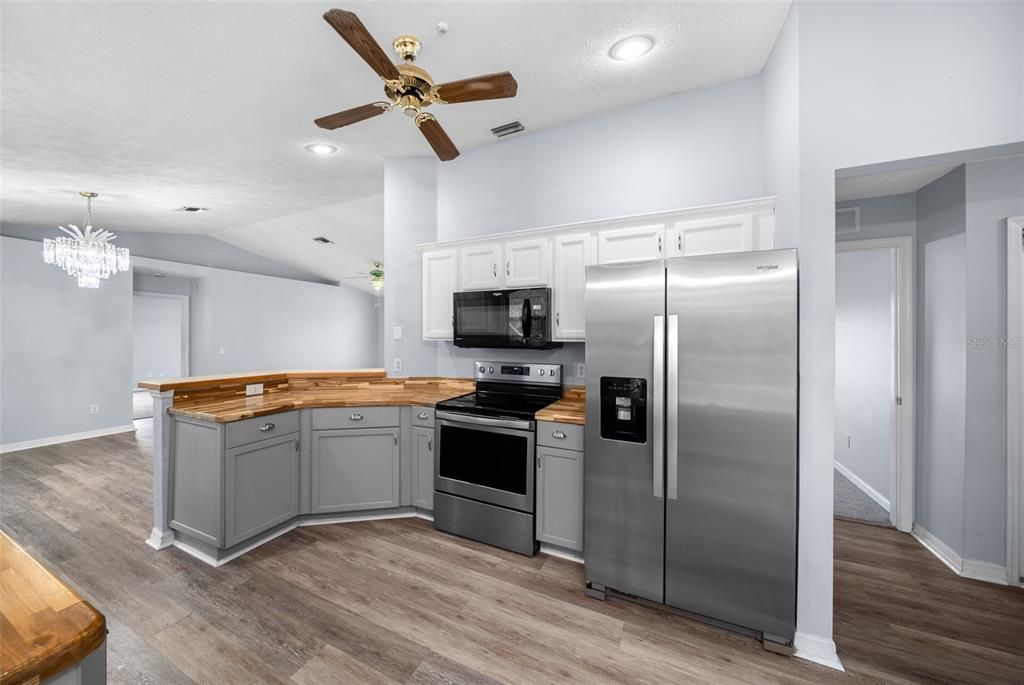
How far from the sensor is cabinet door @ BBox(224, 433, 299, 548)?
254 centimetres

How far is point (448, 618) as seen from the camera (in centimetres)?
208

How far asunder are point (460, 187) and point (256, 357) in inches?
250

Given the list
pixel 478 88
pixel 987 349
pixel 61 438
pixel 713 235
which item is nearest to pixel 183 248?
pixel 61 438

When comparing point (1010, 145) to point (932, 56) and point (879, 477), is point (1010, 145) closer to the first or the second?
point (932, 56)

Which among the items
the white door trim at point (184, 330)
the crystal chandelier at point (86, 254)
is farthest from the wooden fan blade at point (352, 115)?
the white door trim at point (184, 330)

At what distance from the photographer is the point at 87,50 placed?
7.34 ft

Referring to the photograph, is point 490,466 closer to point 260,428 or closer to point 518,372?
point 518,372

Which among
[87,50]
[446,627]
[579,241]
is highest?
[87,50]

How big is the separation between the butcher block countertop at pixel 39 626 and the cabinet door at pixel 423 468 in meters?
2.27

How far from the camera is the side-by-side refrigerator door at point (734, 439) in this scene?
185 centimetres

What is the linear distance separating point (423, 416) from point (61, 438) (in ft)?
18.2

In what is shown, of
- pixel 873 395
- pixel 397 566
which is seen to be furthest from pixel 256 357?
pixel 873 395

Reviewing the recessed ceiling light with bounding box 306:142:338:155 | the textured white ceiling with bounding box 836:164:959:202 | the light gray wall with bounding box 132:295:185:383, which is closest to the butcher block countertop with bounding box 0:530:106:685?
the recessed ceiling light with bounding box 306:142:338:155

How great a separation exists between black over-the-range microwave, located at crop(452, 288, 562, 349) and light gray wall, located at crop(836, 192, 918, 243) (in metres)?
2.39
